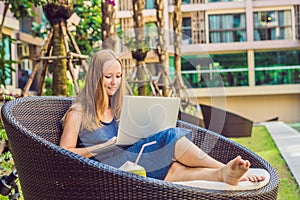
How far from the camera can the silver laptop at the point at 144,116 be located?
8.45 ft

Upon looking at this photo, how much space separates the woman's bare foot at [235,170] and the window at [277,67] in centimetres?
2048

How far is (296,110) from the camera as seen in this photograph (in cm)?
2381

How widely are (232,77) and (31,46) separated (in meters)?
8.52

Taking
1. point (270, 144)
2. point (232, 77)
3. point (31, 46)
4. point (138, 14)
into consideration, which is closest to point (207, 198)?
point (270, 144)

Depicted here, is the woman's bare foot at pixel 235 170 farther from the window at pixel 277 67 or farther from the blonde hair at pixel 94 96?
the window at pixel 277 67

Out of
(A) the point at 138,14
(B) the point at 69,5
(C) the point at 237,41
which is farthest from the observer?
(C) the point at 237,41

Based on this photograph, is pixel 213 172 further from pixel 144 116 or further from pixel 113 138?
pixel 113 138

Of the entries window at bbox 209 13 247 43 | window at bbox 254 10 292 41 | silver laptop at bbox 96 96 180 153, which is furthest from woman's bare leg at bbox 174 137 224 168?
window at bbox 254 10 292 41

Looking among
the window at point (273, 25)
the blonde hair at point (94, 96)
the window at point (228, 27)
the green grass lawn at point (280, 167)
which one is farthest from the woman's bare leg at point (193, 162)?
the window at point (273, 25)

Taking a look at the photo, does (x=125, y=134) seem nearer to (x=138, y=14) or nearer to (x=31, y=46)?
(x=138, y=14)

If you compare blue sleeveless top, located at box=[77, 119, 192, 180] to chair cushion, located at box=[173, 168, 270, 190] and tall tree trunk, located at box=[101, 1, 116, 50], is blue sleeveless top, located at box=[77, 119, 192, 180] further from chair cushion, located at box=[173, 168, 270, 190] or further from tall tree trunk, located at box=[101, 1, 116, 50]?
tall tree trunk, located at box=[101, 1, 116, 50]

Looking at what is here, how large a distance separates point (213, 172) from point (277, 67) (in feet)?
67.8

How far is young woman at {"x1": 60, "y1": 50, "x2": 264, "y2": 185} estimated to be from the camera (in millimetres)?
2566

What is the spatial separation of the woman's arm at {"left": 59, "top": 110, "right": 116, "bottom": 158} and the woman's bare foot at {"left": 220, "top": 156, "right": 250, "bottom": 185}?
620 mm
